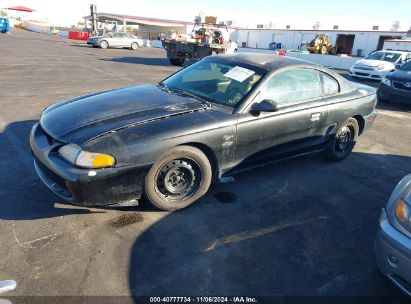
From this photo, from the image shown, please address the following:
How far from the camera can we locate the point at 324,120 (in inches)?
172

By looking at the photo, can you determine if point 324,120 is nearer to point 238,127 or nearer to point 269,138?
point 269,138

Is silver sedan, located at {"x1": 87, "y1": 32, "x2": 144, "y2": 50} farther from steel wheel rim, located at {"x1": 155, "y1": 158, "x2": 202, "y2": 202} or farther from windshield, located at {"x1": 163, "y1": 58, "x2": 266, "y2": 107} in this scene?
steel wheel rim, located at {"x1": 155, "y1": 158, "x2": 202, "y2": 202}

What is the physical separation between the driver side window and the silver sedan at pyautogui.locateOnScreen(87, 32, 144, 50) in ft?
79.2

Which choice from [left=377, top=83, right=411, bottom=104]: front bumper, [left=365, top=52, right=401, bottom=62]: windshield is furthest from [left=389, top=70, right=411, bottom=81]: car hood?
[left=365, top=52, right=401, bottom=62]: windshield

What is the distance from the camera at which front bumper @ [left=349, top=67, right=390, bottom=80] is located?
45.9 ft

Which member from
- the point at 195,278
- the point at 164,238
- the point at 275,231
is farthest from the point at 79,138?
the point at 275,231

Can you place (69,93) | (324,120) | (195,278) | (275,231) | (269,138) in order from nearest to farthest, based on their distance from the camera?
(195,278)
(275,231)
(269,138)
(324,120)
(69,93)

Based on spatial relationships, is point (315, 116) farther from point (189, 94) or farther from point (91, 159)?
point (91, 159)

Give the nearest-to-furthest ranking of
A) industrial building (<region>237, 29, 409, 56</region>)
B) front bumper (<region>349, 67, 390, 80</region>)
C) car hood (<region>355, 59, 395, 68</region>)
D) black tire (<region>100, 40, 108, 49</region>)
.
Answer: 1. front bumper (<region>349, 67, 390, 80</region>)
2. car hood (<region>355, 59, 395, 68</region>)
3. black tire (<region>100, 40, 108, 49</region>)
4. industrial building (<region>237, 29, 409, 56</region>)

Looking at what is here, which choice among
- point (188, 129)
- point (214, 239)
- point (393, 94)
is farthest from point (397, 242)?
point (393, 94)

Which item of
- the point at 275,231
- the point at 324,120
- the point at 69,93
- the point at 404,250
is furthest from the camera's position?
the point at 69,93

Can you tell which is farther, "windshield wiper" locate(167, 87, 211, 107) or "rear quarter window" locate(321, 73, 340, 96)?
"rear quarter window" locate(321, 73, 340, 96)

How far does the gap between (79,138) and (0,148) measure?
2416mm

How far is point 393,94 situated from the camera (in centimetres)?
938
